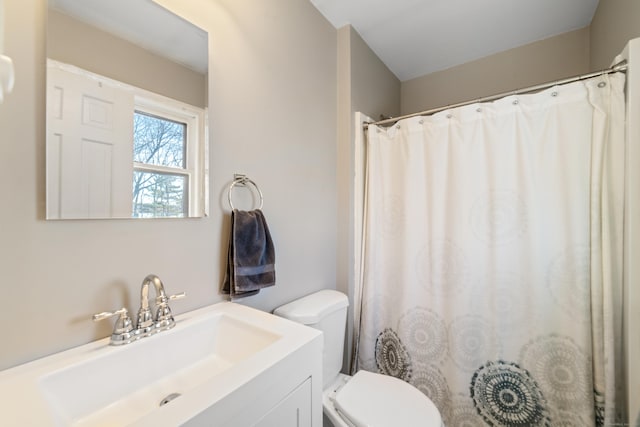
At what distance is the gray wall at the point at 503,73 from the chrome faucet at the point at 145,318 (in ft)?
7.69

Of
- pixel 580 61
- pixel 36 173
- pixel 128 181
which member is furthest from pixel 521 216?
pixel 36 173

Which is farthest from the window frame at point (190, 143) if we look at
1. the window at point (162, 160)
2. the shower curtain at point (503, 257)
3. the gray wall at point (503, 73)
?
the gray wall at point (503, 73)

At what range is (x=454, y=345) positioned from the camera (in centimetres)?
151

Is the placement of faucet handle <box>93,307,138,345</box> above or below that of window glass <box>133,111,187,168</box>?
below

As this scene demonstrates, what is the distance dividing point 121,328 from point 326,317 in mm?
860

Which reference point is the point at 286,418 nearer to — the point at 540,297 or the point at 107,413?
the point at 107,413

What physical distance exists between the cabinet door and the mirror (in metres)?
0.68

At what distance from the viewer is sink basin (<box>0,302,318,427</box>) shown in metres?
0.54

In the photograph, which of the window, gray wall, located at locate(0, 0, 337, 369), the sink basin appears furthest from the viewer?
the window

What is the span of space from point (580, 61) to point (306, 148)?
195cm

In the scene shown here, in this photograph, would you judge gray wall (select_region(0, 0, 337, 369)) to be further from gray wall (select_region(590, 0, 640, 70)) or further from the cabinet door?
gray wall (select_region(590, 0, 640, 70))

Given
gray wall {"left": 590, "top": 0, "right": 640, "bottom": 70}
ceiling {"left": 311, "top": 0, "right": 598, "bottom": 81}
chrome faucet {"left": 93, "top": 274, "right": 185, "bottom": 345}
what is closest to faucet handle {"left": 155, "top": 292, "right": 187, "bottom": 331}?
chrome faucet {"left": 93, "top": 274, "right": 185, "bottom": 345}

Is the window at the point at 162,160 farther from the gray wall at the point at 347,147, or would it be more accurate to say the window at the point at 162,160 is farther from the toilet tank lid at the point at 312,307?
the gray wall at the point at 347,147

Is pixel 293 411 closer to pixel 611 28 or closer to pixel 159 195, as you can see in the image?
pixel 159 195
